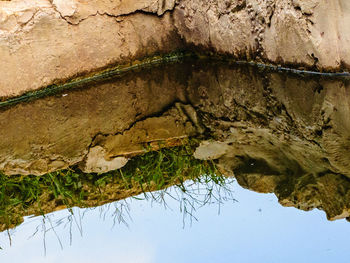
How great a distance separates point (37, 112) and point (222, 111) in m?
1.41

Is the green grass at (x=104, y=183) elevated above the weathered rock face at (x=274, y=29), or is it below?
below

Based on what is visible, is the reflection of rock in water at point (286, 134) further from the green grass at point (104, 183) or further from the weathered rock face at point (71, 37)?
the weathered rock face at point (71, 37)

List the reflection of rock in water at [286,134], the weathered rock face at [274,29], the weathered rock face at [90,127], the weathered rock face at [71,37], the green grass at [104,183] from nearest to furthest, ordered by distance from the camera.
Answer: the reflection of rock in water at [286,134], the green grass at [104,183], the weathered rock face at [90,127], the weathered rock face at [274,29], the weathered rock face at [71,37]

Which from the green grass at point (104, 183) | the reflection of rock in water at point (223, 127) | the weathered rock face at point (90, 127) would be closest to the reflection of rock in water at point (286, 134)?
the reflection of rock in water at point (223, 127)

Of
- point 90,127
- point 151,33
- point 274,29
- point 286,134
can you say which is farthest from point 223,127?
point 151,33

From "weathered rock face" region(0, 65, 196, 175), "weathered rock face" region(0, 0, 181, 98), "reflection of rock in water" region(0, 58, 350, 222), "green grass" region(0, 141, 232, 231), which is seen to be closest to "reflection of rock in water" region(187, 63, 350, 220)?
"reflection of rock in water" region(0, 58, 350, 222)

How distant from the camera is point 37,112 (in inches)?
160

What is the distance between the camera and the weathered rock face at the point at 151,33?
3756 mm

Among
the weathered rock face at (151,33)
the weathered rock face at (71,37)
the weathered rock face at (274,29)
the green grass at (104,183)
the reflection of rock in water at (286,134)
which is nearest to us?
the reflection of rock in water at (286,134)

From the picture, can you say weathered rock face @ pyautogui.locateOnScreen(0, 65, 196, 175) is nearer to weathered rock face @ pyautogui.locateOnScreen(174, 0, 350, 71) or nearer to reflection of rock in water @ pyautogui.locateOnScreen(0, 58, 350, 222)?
reflection of rock in water @ pyautogui.locateOnScreen(0, 58, 350, 222)

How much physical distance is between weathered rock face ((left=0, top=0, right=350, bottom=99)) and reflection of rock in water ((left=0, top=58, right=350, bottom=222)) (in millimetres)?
235

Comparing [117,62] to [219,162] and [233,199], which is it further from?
[233,199]

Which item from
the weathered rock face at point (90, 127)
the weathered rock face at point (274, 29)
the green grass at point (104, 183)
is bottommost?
the green grass at point (104, 183)

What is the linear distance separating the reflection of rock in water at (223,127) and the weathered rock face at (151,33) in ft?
0.77
